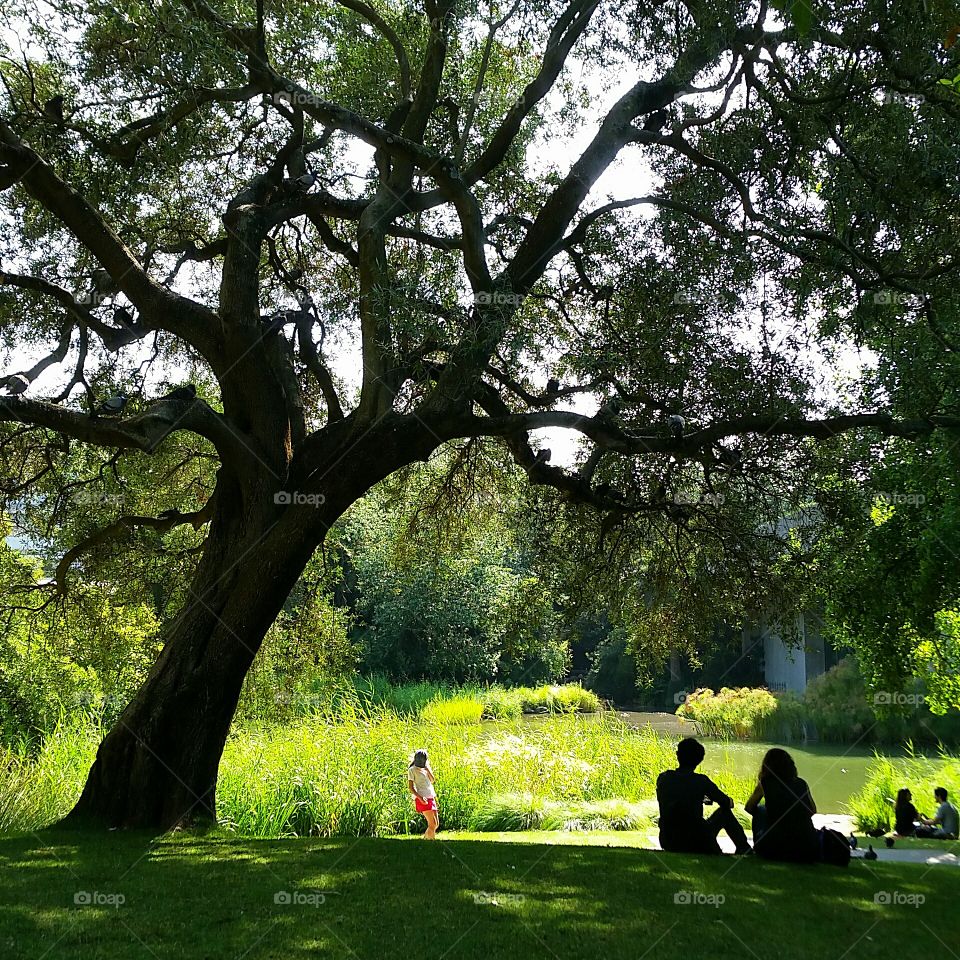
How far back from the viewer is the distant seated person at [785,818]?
6.51 m

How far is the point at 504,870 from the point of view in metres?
6.05

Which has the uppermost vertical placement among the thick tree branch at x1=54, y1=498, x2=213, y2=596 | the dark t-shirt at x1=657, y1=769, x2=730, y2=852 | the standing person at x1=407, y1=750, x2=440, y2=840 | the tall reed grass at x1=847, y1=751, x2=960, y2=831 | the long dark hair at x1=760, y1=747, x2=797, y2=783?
the thick tree branch at x1=54, y1=498, x2=213, y2=596

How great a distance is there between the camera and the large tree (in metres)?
7.38

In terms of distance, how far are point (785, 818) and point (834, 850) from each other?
0.46 metres

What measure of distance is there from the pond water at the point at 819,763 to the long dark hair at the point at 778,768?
914cm

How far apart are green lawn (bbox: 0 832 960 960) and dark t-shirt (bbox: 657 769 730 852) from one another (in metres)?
0.41

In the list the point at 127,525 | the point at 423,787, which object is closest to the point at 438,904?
the point at 423,787

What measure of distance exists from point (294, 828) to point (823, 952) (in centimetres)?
788

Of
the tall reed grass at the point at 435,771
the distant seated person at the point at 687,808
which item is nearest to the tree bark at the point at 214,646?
the tall reed grass at the point at 435,771

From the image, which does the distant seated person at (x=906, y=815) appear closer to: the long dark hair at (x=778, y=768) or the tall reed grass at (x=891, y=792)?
the tall reed grass at (x=891, y=792)

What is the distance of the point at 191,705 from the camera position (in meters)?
7.49

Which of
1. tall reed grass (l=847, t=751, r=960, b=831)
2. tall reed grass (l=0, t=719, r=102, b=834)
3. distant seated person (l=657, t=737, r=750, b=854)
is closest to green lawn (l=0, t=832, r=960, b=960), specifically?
distant seated person (l=657, t=737, r=750, b=854)

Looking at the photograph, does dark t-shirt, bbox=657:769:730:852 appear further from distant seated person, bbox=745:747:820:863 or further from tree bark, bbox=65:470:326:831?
tree bark, bbox=65:470:326:831

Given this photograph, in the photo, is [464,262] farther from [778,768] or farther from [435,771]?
[435,771]
